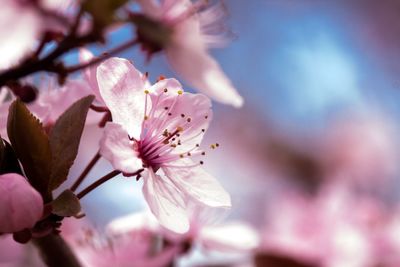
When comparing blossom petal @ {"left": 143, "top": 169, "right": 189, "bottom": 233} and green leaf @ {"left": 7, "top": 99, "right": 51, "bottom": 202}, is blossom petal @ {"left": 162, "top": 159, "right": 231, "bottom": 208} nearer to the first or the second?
blossom petal @ {"left": 143, "top": 169, "right": 189, "bottom": 233}

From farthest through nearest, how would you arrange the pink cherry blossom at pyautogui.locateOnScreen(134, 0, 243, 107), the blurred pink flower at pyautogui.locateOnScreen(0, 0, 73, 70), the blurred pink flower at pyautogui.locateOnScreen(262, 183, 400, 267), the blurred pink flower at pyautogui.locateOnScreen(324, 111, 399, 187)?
the blurred pink flower at pyautogui.locateOnScreen(324, 111, 399, 187) → the blurred pink flower at pyautogui.locateOnScreen(262, 183, 400, 267) → the pink cherry blossom at pyautogui.locateOnScreen(134, 0, 243, 107) → the blurred pink flower at pyautogui.locateOnScreen(0, 0, 73, 70)

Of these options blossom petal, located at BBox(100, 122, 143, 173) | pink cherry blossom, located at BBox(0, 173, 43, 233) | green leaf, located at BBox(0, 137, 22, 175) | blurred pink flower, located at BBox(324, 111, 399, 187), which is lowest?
pink cherry blossom, located at BBox(0, 173, 43, 233)

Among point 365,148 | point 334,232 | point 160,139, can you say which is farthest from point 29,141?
point 365,148

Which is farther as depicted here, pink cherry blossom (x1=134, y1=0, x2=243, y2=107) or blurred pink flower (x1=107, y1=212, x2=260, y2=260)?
blurred pink flower (x1=107, y1=212, x2=260, y2=260)

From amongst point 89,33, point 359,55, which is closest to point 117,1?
point 89,33

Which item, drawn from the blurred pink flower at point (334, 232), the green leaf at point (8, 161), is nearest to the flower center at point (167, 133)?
the green leaf at point (8, 161)

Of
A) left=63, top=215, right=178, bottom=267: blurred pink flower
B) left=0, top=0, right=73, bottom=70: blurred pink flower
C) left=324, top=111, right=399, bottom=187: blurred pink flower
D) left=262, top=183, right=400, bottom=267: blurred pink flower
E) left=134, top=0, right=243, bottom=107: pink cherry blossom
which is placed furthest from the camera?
left=324, top=111, right=399, bottom=187: blurred pink flower

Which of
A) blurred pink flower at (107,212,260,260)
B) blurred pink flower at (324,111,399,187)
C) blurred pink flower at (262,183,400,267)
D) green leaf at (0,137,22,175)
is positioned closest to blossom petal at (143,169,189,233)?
green leaf at (0,137,22,175)
